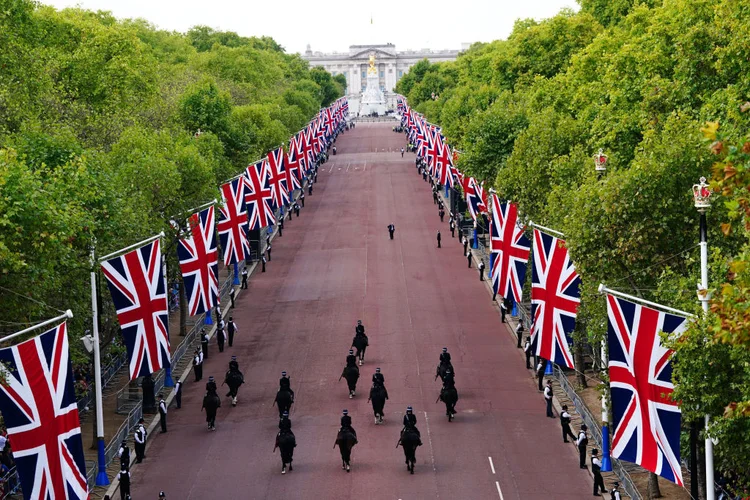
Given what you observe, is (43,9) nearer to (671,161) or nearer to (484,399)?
(484,399)

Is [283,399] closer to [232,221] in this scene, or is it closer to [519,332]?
[519,332]

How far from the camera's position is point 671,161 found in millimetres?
28391

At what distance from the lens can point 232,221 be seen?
50188 millimetres

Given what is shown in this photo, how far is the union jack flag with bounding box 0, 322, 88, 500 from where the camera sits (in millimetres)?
23016

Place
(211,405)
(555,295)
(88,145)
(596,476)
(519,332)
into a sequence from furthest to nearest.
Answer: (88,145), (519,332), (211,405), (555,295), (596,476)

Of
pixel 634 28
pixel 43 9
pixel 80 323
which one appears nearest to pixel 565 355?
pixel 80 323

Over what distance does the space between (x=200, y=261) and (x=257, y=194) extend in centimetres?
1658

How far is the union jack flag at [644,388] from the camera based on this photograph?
872 inches

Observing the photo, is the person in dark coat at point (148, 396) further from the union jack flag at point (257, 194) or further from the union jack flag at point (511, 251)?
the union jack flag at point (257, 194)

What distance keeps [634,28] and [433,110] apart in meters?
56.5

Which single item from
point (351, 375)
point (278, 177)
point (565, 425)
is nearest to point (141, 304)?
point (351, 375)

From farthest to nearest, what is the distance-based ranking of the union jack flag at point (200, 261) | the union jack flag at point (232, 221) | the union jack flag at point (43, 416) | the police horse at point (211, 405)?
the union jack flag at point (232, 221) → the union jack flag at point (200, 261) → the police horse at point (211, 405) → the union jack flag at point (43, 416)

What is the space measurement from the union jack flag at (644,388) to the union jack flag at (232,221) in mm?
28047

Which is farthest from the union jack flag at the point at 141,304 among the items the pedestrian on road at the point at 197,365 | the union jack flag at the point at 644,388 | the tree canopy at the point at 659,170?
the union jack flag at the point at 644,388
